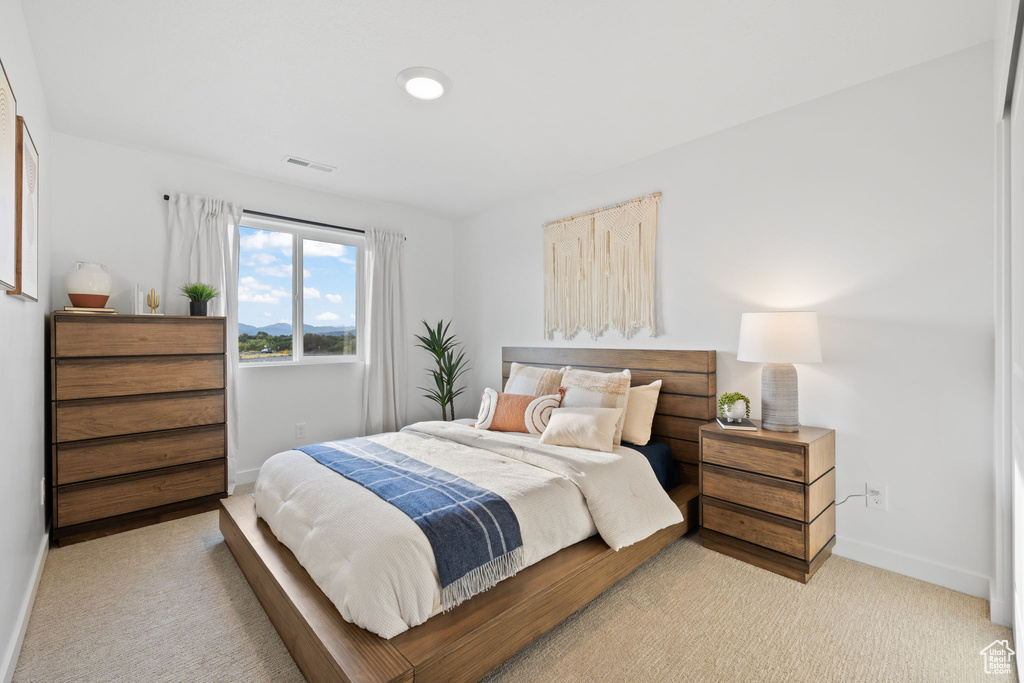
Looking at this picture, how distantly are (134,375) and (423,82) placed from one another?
261 cm

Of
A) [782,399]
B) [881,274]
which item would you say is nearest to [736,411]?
[782,399]

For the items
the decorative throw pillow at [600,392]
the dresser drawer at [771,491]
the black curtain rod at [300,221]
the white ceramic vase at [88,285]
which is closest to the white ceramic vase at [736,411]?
the dresser drawer at [771,491]

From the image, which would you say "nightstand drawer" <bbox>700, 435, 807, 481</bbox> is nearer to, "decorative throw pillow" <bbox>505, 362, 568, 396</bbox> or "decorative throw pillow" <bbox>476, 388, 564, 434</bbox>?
"decorative throw pillow" <bbox>476, 388, 564, 434</bbox>

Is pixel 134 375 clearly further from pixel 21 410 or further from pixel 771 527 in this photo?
pixel 771 527

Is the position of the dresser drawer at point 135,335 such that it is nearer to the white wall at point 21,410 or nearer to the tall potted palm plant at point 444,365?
the white wall at point 21,410

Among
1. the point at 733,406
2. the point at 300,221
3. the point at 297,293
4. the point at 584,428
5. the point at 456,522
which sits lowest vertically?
the point at 456,522

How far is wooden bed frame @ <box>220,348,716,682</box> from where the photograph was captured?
1.47m

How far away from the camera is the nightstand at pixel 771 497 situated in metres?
2.31

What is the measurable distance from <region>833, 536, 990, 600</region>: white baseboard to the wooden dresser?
4.06 meters

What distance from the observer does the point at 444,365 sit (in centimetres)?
495

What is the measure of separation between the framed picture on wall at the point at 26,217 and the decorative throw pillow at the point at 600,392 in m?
2.83

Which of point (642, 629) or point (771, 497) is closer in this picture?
point (642, 629)

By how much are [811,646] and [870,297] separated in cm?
174

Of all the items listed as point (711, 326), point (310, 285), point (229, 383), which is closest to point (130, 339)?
point (229, 383)
